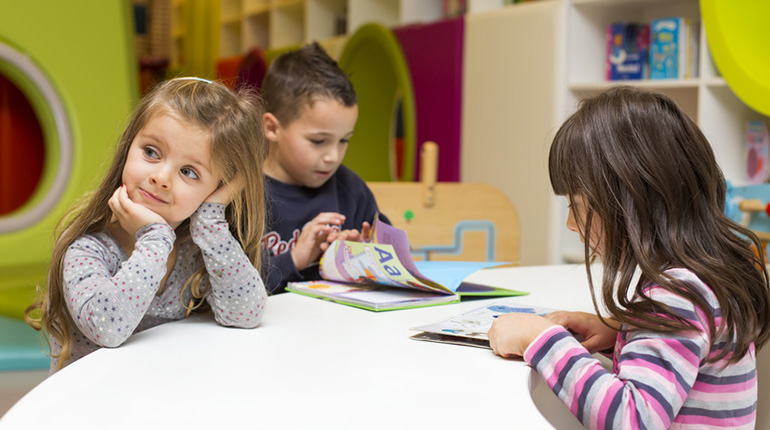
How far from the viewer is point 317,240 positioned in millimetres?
1334

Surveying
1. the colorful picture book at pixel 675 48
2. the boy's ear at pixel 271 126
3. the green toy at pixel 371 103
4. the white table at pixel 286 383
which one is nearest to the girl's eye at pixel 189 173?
the white table at pixel 286 383

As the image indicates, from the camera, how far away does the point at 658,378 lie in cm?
65

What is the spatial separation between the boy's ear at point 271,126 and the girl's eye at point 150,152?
65 cm

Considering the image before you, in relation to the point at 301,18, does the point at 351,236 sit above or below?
below

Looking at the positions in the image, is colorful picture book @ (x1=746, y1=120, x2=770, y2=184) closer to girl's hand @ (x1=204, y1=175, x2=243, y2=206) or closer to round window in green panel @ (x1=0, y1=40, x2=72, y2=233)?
girl's hand @ (x1=204, y1=175, x2=243, y2=206)

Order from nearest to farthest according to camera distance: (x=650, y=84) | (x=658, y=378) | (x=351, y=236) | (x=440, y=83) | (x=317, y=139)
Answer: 1. (x=658, y=378)
2. (x=351, y=236)
3. (x=317, y=139)
4. (x=650, y=84)
5. (x=440, y=83)

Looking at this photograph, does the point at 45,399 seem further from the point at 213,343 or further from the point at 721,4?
the point at 721,4

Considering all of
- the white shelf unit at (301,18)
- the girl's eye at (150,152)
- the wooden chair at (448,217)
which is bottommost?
the wooden chair at (448,217)

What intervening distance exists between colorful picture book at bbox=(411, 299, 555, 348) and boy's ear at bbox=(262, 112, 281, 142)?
2.38ft

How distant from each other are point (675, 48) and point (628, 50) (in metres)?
0.21

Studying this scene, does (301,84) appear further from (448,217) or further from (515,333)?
(515,333)

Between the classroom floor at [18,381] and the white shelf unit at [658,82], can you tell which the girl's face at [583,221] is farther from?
the white shelf unit at [658,82]

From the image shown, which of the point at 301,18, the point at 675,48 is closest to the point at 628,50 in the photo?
the point at 675,48

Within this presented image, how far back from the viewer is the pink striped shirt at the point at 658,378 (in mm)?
640
